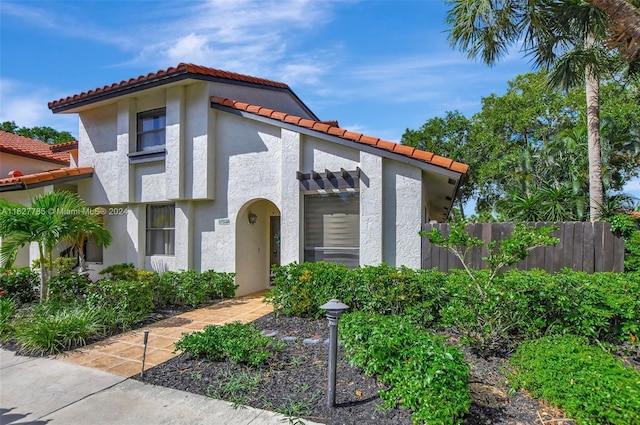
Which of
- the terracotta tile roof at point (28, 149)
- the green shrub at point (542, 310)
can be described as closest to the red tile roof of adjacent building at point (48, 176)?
the terracotta tile roof at point (28, 149)

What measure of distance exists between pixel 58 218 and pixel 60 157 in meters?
11.8

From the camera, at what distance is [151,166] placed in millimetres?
11188

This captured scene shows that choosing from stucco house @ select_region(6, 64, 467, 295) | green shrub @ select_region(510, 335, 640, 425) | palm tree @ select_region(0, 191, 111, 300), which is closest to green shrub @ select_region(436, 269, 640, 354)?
green shrub @ select_region(510, 335, 640, 425)

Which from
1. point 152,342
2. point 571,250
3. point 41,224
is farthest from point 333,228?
point 41,224

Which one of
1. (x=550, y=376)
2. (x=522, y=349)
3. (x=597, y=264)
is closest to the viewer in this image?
(x=550, y=376)

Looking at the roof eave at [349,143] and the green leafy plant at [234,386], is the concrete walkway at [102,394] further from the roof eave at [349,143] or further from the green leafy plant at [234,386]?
the roof eave at [349,143]

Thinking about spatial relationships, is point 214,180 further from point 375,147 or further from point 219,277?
point 375,147

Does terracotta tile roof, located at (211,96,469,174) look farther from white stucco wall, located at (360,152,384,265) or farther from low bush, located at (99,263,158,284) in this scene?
low bush, located at (99,263,158,284)

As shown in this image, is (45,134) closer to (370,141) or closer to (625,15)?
(370,141)

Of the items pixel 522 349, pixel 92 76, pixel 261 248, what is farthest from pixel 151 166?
pixel 522 349

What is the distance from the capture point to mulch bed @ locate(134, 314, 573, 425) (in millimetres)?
3541

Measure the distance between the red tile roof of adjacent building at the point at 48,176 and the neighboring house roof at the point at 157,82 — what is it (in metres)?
2.28

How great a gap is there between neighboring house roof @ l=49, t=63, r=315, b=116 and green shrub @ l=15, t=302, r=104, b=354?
667 cm

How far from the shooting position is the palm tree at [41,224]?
747 cm
